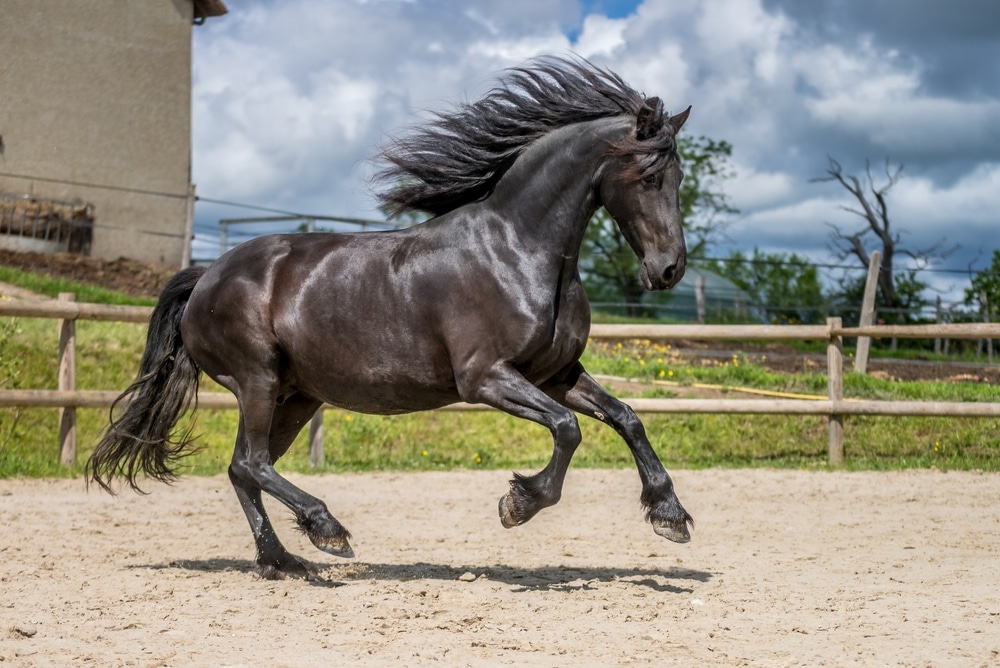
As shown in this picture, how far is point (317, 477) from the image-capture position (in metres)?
8.91

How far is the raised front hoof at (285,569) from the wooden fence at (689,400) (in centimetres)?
387

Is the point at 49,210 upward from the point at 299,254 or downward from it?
upward

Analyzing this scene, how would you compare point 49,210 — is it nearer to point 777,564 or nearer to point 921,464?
point 921,464

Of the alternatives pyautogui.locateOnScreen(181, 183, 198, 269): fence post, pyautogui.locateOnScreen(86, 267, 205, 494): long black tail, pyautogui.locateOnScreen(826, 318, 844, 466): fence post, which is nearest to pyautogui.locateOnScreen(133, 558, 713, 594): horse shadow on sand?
pyautogui.locateOnScreen(86, 267, 205, 494): long black tail

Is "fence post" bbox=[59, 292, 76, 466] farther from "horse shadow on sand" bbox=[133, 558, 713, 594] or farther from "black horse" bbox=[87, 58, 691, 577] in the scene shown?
"horse shadow on sand" bbox=[133, 558, 713, 594]

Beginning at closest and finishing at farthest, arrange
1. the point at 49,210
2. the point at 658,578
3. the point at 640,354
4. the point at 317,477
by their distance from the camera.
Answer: the point at 658,578 < the point at 317,477 < the point at 640,354 < the point at 49,210

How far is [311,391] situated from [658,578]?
1961 mm

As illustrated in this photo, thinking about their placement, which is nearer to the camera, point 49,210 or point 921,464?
point 921,464

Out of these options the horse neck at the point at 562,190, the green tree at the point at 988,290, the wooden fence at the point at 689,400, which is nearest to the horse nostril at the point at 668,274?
the horse neck at the point at 562,190

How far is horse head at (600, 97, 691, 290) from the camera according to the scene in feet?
15.1

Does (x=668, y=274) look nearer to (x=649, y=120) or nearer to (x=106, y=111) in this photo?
(x=649, y=120)

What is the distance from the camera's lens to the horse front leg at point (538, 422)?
4.59 meters

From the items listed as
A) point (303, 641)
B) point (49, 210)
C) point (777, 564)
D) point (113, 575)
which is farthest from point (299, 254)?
point (49, 210)

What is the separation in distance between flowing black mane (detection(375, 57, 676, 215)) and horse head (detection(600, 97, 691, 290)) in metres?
0.32
